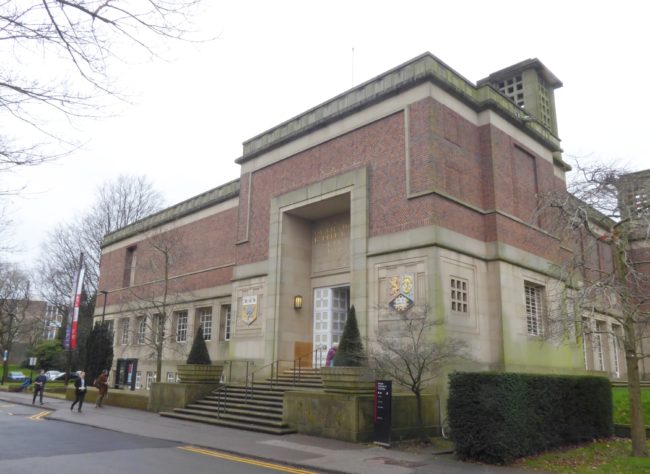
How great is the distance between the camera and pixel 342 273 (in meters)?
22.0

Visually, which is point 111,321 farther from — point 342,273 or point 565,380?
point 565,380

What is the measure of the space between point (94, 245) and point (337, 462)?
44.8 meters

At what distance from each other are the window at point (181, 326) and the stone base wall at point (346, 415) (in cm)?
1708

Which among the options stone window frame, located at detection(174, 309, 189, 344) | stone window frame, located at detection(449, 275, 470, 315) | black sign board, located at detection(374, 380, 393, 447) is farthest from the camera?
stone window frame, located at detection(174, 309, 189, 344)

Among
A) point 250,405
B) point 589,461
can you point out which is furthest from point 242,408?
point 589,461

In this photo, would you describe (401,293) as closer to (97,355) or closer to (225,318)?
(225,318)

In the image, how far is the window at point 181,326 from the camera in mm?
30906

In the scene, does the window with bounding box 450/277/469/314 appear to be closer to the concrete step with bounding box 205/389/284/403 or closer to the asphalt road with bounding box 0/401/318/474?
the concrete step with bounding box 205/389/284/403

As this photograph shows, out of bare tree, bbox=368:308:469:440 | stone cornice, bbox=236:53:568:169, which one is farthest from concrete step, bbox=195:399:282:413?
stone cornice, bbox=236:53:568:169

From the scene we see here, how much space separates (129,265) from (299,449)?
29.1 meters

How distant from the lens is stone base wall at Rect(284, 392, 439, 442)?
44.6 ft

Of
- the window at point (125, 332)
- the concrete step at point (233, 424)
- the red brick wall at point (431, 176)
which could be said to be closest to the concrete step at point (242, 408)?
the concrete step at point (233, 424)

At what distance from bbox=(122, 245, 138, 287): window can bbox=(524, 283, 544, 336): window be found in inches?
1053

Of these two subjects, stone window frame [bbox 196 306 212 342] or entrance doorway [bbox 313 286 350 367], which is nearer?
entrance doorway [bbox 313 286 350 367]
